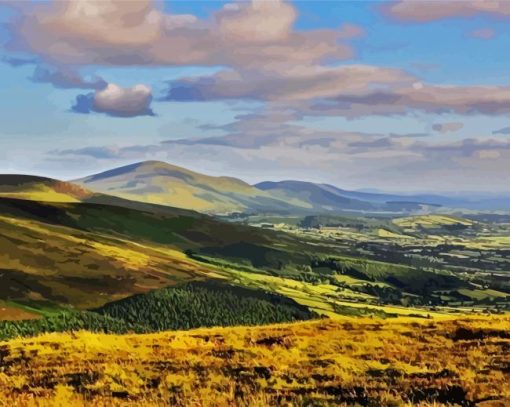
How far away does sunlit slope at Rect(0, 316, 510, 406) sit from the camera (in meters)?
21.6

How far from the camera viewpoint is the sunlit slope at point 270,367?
21562 mm

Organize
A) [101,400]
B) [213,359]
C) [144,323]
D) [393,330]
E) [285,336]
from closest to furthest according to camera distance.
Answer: [101,400], [213,359], [285,336], [393,330], [144,323]

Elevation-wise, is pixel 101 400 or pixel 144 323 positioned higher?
pixel 101 400

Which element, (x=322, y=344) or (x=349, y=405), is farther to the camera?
(x=322, y=344)

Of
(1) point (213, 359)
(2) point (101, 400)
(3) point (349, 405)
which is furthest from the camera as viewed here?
(1) point (213, 359)

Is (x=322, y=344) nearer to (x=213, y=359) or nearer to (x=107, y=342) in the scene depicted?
(x=213, y=359)

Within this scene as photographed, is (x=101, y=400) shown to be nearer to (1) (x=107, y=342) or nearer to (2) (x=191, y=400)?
(2) (x=191, y=400)

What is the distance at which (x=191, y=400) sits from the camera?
20828 millimetres

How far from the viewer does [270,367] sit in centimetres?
2806

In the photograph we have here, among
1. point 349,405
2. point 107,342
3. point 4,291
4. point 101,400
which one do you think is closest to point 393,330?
point 107,342

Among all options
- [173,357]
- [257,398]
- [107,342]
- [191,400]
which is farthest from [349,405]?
[107,342]

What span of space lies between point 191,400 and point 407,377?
993cm

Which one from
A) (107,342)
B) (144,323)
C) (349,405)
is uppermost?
(349,405)

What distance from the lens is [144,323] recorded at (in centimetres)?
19362
